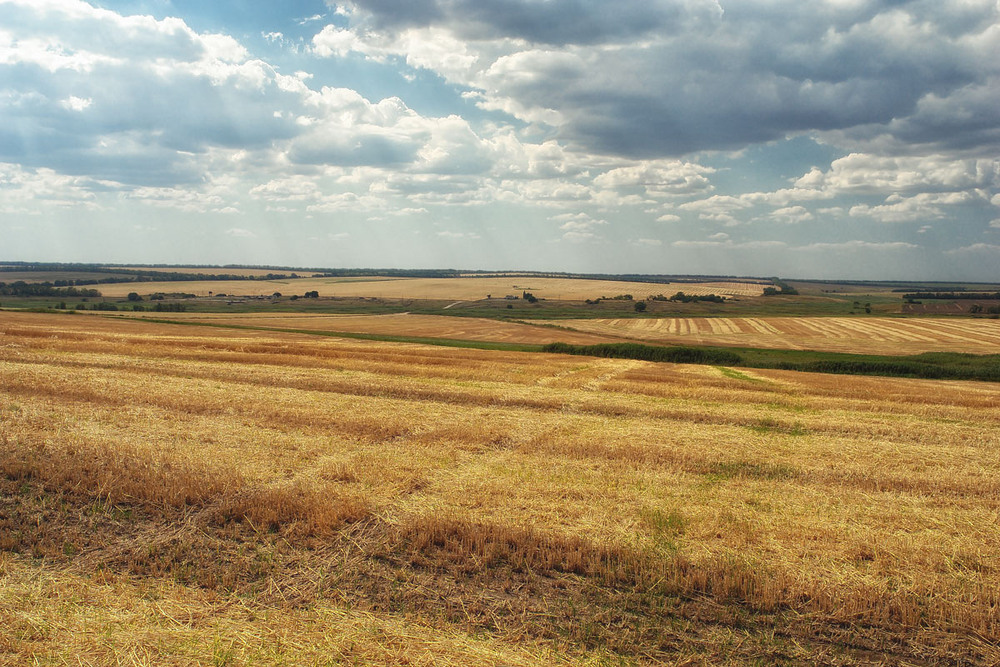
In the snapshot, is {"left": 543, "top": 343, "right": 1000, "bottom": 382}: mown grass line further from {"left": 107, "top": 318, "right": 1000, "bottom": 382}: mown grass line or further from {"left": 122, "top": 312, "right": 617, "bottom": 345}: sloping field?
{"left": 122, "top": 312, "right": 617, "bottom": 345}: sloping field

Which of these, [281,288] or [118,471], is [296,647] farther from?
[281,288]

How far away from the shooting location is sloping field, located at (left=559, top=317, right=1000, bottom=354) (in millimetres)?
58156

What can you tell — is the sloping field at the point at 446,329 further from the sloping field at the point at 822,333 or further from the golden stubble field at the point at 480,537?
the golden stubble field at the point at 480,537

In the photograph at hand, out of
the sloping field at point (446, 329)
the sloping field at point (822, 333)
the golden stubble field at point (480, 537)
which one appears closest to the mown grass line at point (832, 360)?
the sloping field at point (822, 333)

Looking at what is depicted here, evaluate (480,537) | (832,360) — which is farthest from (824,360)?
(480,537)

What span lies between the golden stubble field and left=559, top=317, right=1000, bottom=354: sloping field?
47386 mm

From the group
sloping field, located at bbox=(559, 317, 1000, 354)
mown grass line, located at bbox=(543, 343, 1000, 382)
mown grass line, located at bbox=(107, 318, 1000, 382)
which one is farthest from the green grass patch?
sloping field, located at bbox=(559, 317, 1000, 354)

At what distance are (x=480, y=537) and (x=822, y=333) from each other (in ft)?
244

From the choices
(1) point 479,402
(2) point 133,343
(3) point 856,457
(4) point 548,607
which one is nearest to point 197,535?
(4) point 548,607

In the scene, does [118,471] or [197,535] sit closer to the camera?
[197,535]

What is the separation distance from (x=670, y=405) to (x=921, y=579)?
1323 centimetres

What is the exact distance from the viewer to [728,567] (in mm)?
7727

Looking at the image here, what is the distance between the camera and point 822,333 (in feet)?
232

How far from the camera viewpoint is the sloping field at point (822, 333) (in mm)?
58156
